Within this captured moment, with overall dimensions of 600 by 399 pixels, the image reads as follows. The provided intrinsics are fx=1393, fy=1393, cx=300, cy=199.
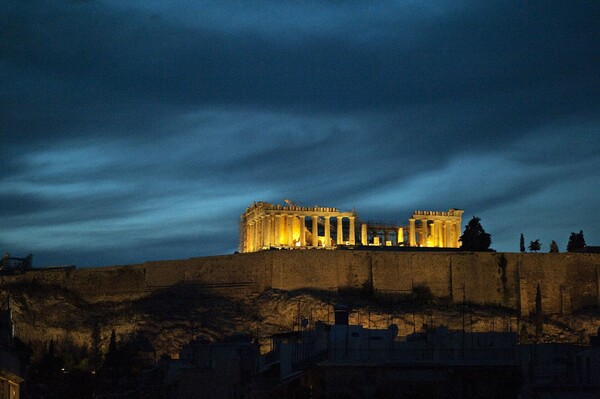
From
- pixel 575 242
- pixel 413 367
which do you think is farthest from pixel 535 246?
pixel 413 367

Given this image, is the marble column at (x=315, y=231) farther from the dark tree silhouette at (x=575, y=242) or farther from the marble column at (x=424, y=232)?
the dark tree silhouette at (x=575, y=242)

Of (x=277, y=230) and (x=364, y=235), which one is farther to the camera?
(x=364, y=235)

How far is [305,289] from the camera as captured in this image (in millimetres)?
70688

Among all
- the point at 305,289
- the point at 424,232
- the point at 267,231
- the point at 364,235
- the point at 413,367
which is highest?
the point at 424,232

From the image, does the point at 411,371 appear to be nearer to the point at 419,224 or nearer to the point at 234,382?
the point at 234,382

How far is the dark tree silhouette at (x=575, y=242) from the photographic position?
274 ft

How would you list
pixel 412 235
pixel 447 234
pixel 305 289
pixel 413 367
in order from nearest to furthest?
pixel 413 367, pixel 305 289, pixel 412 235, pixel 447 234

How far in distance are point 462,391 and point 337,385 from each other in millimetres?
2560

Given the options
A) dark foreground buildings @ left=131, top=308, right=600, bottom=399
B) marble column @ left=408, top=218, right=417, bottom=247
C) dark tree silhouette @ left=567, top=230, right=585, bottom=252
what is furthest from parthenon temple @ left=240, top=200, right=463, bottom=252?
dark foreground buildings @ left=131, top=308, right=600, bottom=399

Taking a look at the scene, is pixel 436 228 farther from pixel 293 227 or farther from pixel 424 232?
pixel 293 227

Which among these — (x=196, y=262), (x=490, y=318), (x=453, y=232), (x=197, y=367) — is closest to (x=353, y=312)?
(x=490, y=318)

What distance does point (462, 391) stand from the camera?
2822cm

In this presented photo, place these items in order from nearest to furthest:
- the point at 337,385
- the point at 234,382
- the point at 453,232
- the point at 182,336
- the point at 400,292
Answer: the point at 337,385 → the point at 234,382 → the point at 182,336 → the point at 400,292 → the point at 453,232

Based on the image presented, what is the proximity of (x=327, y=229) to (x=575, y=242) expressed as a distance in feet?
49.4
